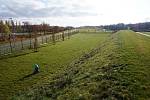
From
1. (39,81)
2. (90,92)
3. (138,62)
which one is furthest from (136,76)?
(39,81)

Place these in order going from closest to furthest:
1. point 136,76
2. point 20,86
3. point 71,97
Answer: point 71,97 → point 136,76 → point 20,86

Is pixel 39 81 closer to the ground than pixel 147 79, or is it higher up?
closer to the ground

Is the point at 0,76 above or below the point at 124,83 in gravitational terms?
below

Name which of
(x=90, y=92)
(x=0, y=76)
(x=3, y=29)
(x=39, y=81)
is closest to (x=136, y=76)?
(x=90, y=92)

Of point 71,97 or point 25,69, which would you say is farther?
point 25,69

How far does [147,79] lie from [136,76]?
38.4 inches

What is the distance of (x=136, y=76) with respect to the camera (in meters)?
18.1

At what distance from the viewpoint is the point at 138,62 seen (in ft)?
76.9

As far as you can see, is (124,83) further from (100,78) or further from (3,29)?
(3,29)

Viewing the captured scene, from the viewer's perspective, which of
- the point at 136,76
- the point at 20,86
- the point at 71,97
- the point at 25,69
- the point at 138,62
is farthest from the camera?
the point at 25,69

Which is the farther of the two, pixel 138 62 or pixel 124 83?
pixel 138 62

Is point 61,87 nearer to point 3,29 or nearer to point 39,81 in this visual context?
point 39,81

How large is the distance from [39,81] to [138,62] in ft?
26.9

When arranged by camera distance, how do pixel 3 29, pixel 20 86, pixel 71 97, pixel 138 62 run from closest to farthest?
pixel 71 97, pixel 20 86, pixel 138 62, pixel 3 29
